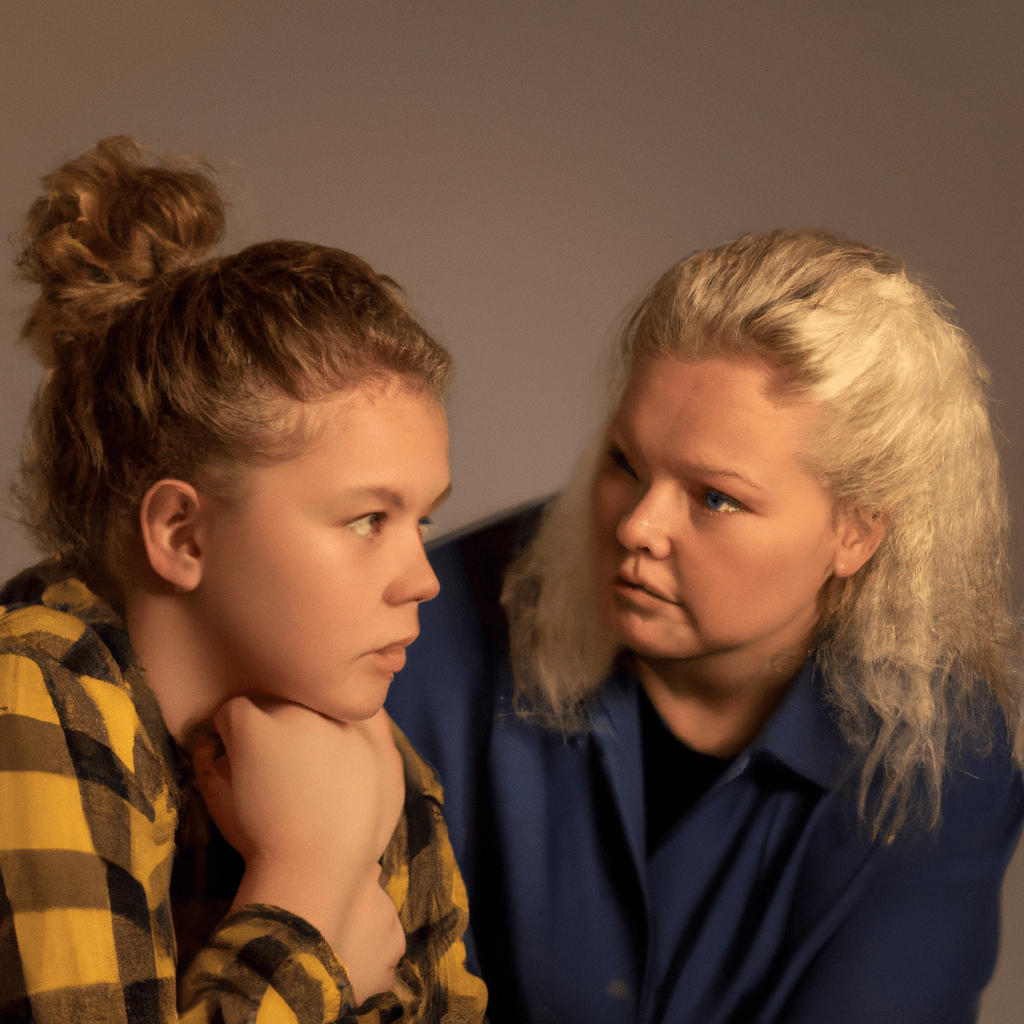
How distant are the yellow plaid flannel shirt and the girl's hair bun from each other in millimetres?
209

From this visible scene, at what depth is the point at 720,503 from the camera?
917 mm

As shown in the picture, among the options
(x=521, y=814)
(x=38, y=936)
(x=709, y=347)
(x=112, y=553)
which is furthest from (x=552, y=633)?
(x=38, y=936)

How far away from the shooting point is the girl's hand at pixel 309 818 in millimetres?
793

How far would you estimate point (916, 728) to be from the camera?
1.00m

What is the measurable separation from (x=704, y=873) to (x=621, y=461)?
1.29ft

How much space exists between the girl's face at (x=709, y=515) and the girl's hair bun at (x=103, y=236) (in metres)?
0.39

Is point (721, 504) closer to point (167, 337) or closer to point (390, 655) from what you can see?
point (390, 655)

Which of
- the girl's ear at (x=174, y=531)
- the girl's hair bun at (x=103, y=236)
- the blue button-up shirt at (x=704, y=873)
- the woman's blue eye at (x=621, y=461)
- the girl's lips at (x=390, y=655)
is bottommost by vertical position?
the blue button-up shirt at (x=704, y=873)

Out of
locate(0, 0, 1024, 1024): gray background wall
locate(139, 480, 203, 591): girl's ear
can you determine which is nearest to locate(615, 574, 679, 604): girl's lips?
locate(0, 0, 1024, 1024): gray background wall

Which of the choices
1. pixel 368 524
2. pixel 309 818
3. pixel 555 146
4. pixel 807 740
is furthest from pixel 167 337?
pixel 807 740

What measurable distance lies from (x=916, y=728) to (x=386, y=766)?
47 cm

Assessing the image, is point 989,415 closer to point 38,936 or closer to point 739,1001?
point 739,1001

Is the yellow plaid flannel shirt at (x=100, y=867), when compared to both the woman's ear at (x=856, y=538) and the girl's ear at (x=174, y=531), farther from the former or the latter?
the woman's ear at (x=856, y=538)

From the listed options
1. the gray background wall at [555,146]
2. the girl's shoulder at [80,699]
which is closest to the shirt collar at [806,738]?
the gray background wall at [555,146]
